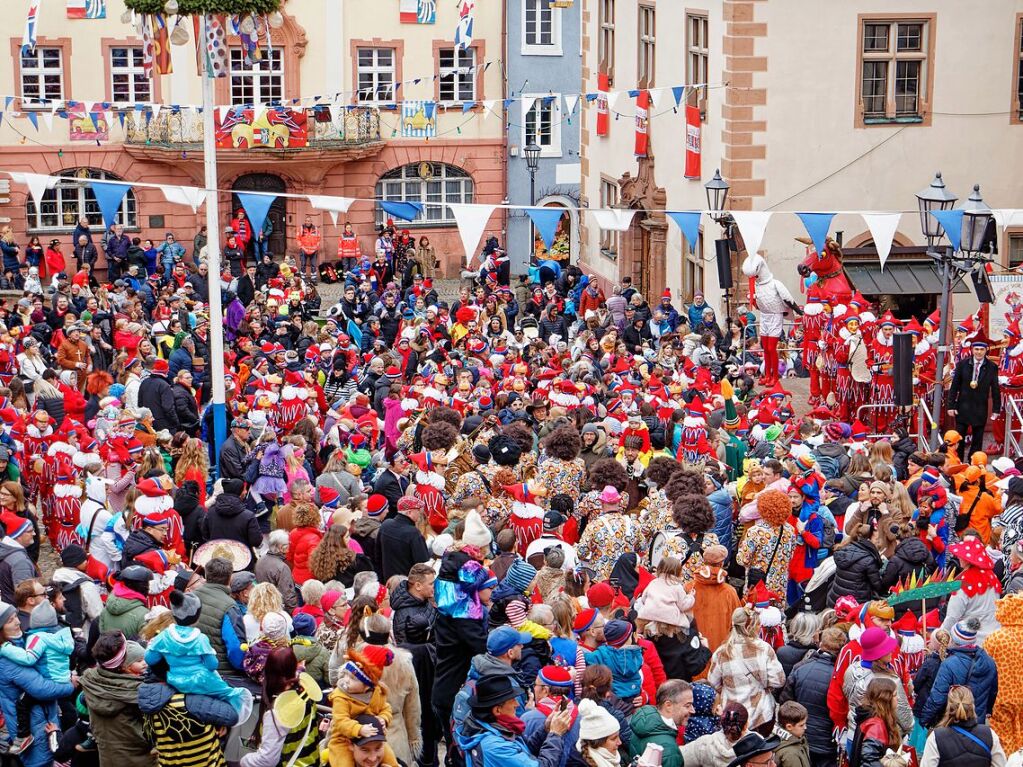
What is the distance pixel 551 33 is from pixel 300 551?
28.7 m

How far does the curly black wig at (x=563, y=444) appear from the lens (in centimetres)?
1356

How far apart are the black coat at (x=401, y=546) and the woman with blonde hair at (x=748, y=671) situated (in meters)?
2.74

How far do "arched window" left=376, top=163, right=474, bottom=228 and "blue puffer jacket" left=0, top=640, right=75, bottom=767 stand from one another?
2957 cm

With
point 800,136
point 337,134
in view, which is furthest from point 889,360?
point 337,134

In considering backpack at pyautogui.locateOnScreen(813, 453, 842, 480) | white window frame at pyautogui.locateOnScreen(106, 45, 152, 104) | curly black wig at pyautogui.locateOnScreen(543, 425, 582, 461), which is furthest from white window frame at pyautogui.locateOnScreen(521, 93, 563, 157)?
curly black wig at pyautogui.locateOnScreen(543, 425, 582, 461)

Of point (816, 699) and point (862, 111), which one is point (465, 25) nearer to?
point (862, 111)

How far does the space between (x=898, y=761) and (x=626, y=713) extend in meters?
1.47

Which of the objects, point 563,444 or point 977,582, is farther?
point 563,444

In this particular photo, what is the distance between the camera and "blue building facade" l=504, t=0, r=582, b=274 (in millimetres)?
38812

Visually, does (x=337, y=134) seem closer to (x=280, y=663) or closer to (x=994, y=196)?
(x=994, y=196)

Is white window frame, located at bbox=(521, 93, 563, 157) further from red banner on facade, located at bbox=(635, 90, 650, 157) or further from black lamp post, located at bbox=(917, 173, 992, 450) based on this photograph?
black lamp post, located at bbox=(917, 173, 992, 450)

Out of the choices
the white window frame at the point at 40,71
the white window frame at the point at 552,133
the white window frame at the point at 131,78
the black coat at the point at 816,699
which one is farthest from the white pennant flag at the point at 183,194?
the white window frame at the point at 552,133

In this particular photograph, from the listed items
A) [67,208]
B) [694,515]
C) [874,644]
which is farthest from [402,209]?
[67,208]

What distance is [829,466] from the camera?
14695 mm
